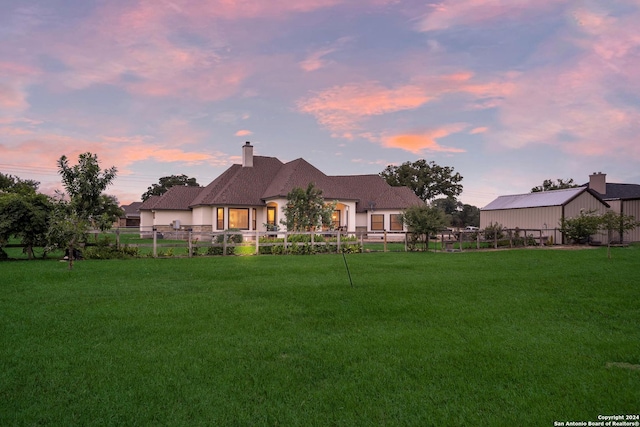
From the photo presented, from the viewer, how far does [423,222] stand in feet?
73.6

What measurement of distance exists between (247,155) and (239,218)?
5.77 metres

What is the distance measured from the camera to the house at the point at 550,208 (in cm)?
2914

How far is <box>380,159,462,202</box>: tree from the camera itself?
61.5m

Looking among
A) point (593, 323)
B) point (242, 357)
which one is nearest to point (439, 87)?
point (593, 323)

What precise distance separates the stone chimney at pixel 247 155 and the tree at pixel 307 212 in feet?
29.4

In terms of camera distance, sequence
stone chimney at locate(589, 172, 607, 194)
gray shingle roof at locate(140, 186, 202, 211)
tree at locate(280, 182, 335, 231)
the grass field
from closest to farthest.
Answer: the grass field, tree at locate(280, 182, 335, 231), gray shingle roof at locate(140, 186, 202, 211), stone chimney at locate(589, 172, 607, 194)

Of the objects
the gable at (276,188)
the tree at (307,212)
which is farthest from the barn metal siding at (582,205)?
the tree at (307,212)

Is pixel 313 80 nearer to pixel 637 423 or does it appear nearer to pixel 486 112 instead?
pixel 486 112

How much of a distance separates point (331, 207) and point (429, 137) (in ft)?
27.3

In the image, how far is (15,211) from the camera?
1666 centimetres

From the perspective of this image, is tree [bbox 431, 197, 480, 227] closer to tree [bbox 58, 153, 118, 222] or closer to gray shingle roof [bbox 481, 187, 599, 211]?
gray shingle roof [bbox 481, 187, 599, 211]

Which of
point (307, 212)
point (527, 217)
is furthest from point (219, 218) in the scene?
point (527, 217)

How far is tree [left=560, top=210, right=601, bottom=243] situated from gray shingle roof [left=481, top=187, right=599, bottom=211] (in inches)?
65.3

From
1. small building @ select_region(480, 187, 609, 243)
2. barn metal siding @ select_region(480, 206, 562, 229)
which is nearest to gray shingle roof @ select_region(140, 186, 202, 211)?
barn metal siding @ select_region(480, 206, 562, 229)
